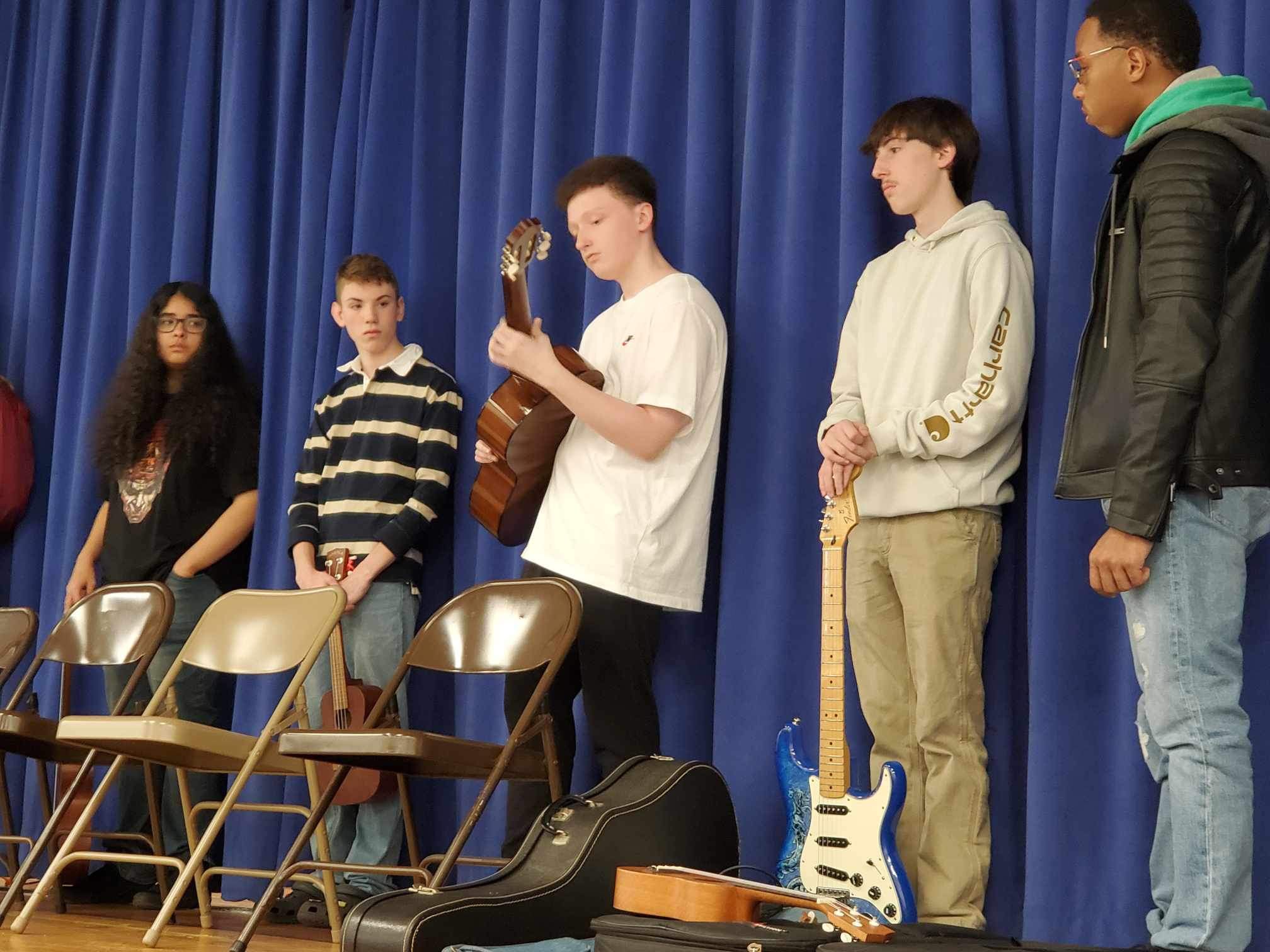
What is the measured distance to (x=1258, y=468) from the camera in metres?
2.47

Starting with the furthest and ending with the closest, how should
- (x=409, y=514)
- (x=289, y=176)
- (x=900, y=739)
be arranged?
(x=289, y=176) < (x=409, y=514) < (x=900, y=739)

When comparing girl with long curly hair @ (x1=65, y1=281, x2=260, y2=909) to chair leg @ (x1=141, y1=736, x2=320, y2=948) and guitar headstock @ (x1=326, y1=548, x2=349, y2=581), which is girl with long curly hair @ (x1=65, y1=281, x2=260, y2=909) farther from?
chair leg @ (x1=141, y1=736, x2=320, y2=948)

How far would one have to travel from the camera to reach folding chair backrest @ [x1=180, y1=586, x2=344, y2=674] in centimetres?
358

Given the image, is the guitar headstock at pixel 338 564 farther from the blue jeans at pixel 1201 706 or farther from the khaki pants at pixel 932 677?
the blue jeans at pixel 1201 706

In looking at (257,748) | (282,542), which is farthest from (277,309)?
(257,748)

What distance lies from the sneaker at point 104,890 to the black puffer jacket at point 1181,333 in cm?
301

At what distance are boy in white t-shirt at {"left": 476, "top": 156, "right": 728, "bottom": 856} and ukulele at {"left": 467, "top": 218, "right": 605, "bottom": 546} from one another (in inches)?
1.8

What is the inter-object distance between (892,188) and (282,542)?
7.09ft

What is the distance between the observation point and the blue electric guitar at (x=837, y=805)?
293cm

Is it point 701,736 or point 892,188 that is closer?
point 892,188

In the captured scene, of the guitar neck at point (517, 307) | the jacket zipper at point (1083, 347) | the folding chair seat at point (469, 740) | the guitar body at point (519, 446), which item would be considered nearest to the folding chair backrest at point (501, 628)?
the folding chair seat at point (469, 740)

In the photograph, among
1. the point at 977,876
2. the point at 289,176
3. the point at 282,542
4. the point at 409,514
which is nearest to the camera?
the point at 977,876

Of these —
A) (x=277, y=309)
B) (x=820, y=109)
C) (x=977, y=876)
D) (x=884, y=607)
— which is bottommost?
(x=977, y=876)

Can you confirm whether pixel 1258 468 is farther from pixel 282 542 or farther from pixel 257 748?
pixel 282 542
